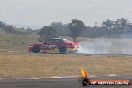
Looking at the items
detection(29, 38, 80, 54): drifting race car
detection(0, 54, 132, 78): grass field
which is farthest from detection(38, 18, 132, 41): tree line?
detection(0, 54, 132, 78): grass field

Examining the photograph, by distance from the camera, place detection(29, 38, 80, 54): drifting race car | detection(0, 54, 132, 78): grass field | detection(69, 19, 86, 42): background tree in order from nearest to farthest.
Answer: detection(0, 54, 132, 78): grass field < detection(29, 38, 80, 54): drifting race car < detection(69, 19, 86, 42): background tree

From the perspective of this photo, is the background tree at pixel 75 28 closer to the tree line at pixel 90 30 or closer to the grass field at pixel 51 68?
the tree line at pixel 90 30

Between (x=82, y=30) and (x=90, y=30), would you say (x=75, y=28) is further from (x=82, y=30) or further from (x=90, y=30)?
(x=90, y=30)

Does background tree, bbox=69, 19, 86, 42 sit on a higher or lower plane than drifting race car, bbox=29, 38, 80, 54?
higher

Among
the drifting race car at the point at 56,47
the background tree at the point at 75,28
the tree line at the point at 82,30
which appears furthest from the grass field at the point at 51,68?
the background tree at the point at 75,28

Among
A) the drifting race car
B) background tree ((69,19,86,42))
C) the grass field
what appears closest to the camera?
the grass field

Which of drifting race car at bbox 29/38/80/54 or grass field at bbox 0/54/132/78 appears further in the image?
drifting race car at bbox 29/38/80/54

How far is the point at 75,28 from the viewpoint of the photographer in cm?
8838

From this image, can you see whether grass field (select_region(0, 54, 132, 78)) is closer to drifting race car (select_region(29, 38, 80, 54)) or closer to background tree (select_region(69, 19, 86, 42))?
drifting race car (select_region(29, 38, 80, 54))

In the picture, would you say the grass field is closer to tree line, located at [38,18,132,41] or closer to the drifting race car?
the drifting race car

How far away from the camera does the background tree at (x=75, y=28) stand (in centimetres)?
8632

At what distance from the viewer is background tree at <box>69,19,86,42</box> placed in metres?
86.3

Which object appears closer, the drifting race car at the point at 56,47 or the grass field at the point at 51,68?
the grass field at the point at 51,68

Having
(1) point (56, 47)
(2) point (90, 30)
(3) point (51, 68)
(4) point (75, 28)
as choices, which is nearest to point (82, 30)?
(4) point (75, 28)
